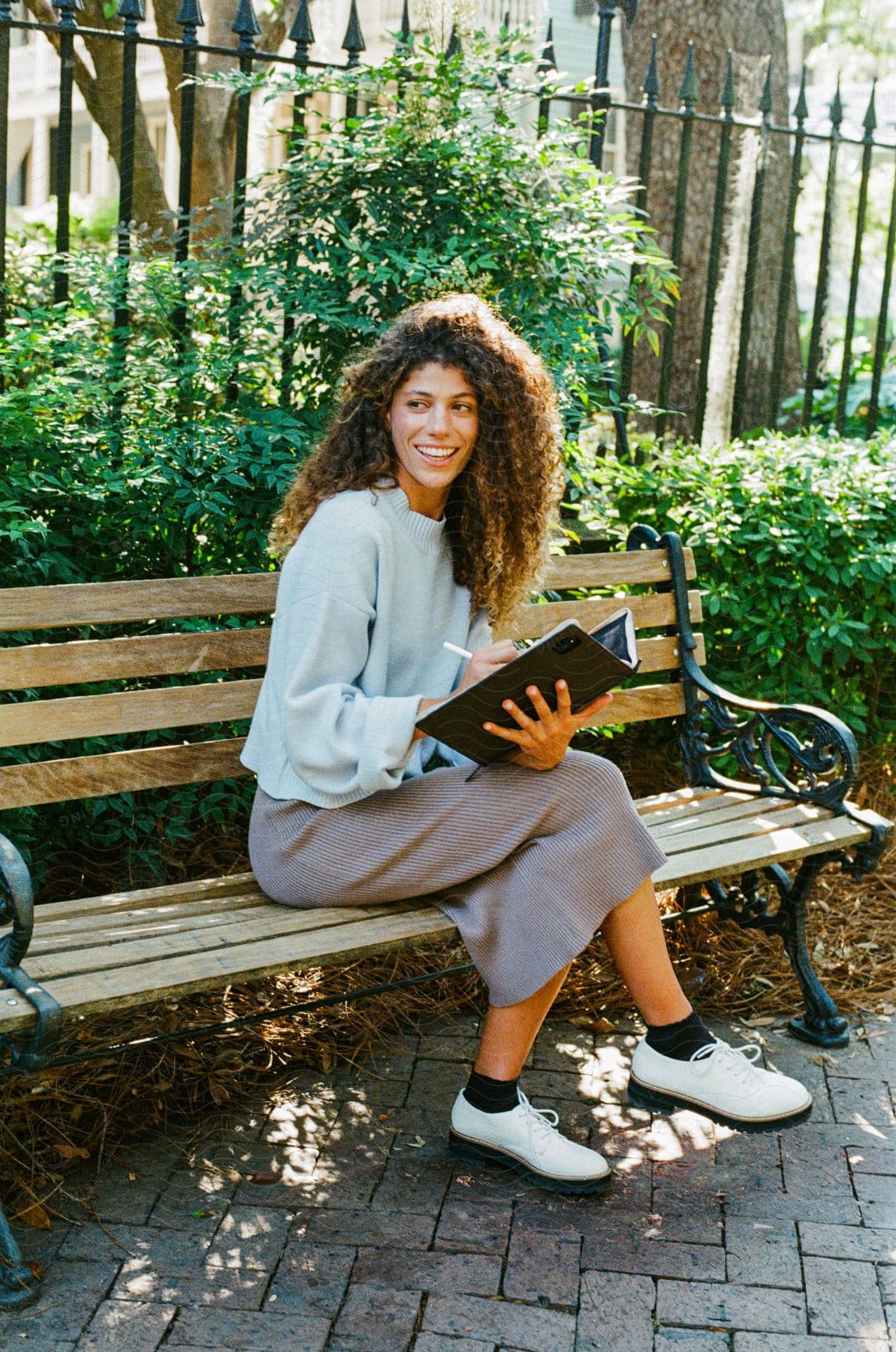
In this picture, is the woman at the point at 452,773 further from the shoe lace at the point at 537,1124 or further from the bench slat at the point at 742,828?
the bench slat at the point at 742,828

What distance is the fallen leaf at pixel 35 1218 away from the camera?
105 inches

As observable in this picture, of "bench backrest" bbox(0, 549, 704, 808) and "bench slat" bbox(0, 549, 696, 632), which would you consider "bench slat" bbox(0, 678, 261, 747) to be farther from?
"bench slat" bbox(0, 549, 696, 632)

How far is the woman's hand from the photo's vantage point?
2.64 meters

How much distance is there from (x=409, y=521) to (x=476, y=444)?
0.73 feet

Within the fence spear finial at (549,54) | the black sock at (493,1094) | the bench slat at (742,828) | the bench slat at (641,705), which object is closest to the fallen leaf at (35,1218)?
the black sock at (493,1094)

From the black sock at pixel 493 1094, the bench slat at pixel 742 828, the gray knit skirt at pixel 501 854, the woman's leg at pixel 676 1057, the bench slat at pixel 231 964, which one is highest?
the gray knit skirt at pixel 501 854

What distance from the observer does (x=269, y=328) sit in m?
3.82

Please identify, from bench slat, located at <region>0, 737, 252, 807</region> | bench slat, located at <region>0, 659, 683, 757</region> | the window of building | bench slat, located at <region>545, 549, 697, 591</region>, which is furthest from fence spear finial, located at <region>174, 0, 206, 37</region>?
the window of building

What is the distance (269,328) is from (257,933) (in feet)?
5.95

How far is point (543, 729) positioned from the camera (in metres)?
2.68

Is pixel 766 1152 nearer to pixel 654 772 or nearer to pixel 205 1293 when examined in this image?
pixel 205 1293

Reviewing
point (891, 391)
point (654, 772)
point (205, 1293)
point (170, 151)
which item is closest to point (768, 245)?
point (891, 391)

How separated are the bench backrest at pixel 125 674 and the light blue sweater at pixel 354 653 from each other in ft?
0.62

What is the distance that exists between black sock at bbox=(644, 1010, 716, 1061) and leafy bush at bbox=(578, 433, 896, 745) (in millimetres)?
1718
